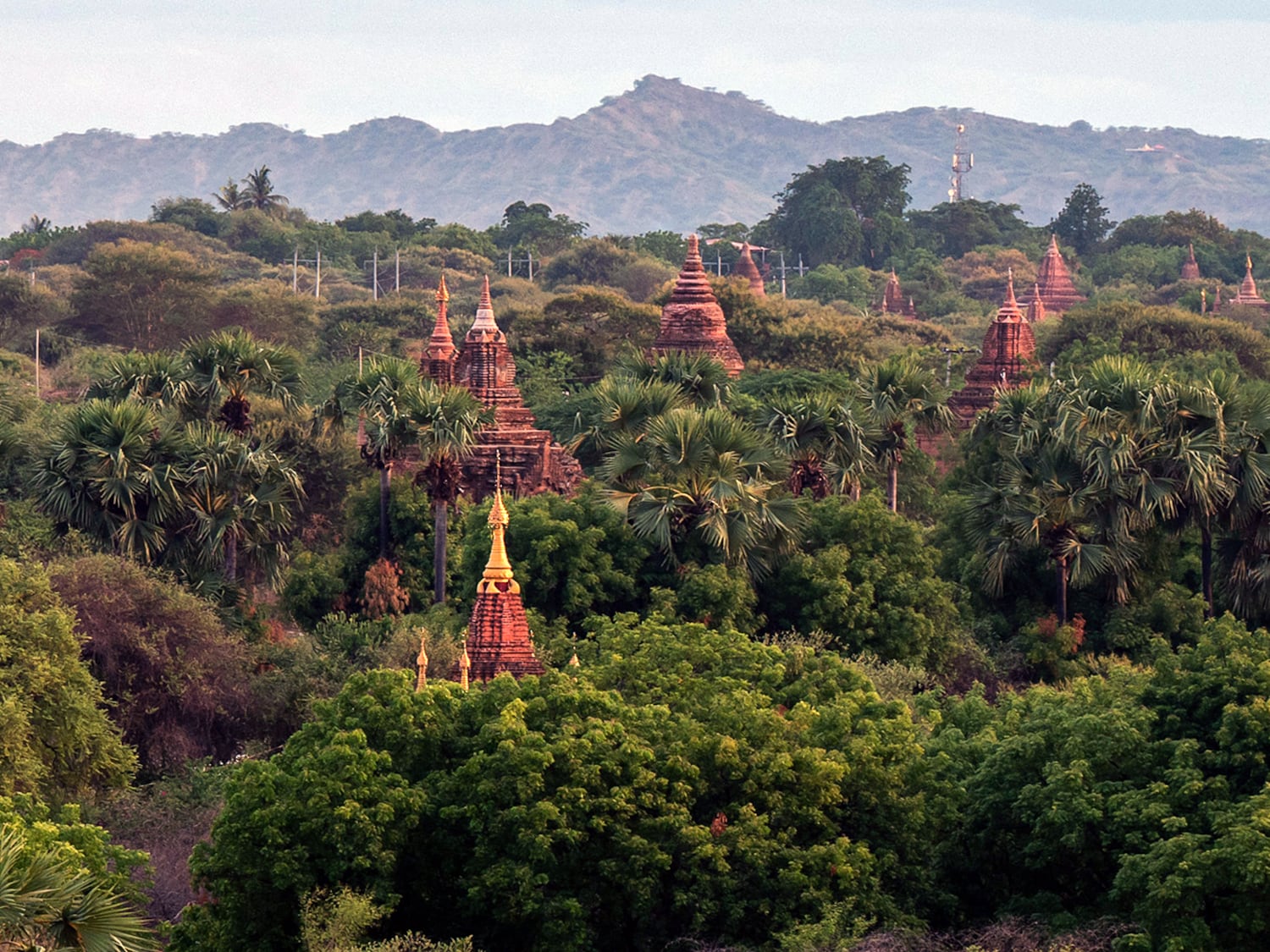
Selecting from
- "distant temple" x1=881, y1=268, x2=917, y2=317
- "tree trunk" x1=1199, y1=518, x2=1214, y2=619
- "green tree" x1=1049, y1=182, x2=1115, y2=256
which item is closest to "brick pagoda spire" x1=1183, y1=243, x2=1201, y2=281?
"distant temple" x1=881, y1=268, x2=917, y2=317

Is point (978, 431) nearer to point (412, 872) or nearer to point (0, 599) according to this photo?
point (0, 599)

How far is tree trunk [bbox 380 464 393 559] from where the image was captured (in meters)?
44.6

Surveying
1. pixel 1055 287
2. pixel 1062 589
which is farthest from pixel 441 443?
pixel 1055 287

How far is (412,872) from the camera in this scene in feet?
81.5

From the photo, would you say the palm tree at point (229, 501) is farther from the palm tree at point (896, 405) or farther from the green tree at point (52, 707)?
the palm tree at point (896, 405)

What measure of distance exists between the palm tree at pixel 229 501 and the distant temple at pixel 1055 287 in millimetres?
72446

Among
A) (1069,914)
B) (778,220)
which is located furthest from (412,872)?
(778,220)

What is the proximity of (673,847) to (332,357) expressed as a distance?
61.7 metres

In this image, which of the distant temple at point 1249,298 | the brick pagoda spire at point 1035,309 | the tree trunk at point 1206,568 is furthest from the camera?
the distant temple at point 1249,298

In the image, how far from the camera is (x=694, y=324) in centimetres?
6003

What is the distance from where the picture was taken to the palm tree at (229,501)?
42.4m

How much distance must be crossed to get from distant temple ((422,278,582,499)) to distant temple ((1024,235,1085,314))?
65.1 metres

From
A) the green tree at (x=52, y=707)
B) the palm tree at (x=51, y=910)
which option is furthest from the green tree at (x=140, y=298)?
the palm tree at (x=51, y=910)

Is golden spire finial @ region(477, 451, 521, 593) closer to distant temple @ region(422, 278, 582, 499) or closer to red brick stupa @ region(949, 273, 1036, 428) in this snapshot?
distant temple @ region(422, 278, 582, 499)
